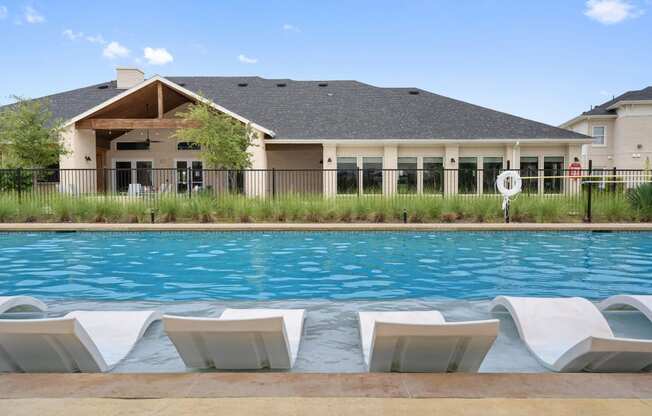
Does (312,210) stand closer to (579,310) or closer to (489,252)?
(489,252)

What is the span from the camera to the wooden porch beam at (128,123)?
23766mm

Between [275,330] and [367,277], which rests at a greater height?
[275,330]

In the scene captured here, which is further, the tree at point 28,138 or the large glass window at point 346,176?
the large glass window at point 346,176

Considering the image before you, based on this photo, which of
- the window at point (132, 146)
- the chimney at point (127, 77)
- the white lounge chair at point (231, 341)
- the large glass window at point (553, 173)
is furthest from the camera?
the chimney at point (127, 77)

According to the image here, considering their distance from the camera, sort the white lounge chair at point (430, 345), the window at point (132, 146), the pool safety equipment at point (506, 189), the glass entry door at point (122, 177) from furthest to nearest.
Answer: the glass entry door at point (122, 177) → the window at point (132, 146) → the pool safety equipment at point (506, 189) → the white lounge chair at point (430, 345)

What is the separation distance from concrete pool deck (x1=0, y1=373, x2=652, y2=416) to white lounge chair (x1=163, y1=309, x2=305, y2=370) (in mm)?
281

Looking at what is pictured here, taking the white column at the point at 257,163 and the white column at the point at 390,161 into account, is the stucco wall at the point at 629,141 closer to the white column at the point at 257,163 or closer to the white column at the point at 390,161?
the white column at the point at 390,161

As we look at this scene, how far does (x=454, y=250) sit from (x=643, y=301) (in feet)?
22.2

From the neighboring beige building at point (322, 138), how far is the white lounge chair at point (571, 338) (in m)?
16.7

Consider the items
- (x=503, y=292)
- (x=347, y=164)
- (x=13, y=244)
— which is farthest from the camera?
(x=347, y=164)

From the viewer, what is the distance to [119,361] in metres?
4.25

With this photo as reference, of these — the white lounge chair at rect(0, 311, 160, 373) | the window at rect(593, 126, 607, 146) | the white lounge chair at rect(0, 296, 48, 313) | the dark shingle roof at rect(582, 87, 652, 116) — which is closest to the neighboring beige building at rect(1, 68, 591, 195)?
the window at rect(593, 126, 607, 146)

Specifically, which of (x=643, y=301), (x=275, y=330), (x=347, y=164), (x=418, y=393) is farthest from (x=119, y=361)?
(x=347, y=164)

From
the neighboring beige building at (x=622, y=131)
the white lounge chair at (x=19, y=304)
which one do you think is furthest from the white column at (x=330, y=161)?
the white lounge chair at (x=19, y=304)
